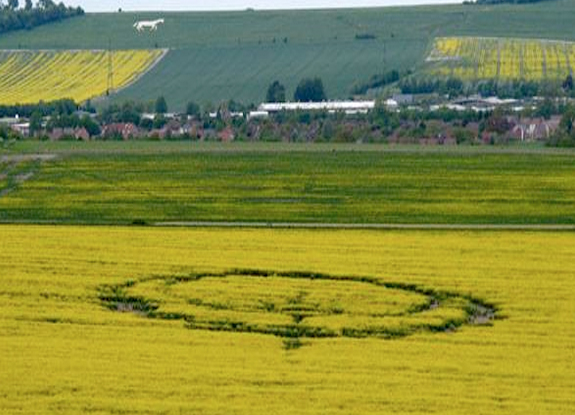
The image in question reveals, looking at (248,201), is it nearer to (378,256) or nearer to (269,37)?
(378,256)

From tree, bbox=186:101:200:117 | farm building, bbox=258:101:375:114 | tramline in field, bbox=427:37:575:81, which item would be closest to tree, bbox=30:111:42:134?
tree, bbox=186:101:200:117

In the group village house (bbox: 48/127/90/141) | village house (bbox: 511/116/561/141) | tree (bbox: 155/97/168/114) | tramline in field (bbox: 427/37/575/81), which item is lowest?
tree (bbox: 155/97/168/114)

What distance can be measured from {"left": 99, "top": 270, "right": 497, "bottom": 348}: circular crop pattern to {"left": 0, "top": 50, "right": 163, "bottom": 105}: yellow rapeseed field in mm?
87922

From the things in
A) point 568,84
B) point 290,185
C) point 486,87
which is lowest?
point 486,87

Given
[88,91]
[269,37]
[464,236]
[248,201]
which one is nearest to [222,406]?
[464,236]

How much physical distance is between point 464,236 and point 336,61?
→ 89.1 meters

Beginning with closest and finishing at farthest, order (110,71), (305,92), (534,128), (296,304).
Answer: (296,304) → (534,128) → (305,92) → (110,71)

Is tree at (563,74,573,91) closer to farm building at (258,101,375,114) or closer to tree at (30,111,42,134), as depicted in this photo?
farm building at (258,101,375,114)

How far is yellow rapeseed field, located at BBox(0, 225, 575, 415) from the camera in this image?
4022cm

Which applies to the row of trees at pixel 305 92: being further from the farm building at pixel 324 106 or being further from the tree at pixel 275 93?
the farm building at pixel 324 106

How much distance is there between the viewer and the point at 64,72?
161250 mm

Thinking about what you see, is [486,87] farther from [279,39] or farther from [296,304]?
[296,304]

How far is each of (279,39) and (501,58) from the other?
20.4 metres

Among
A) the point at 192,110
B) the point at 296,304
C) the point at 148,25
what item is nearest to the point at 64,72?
the point at 148,25
